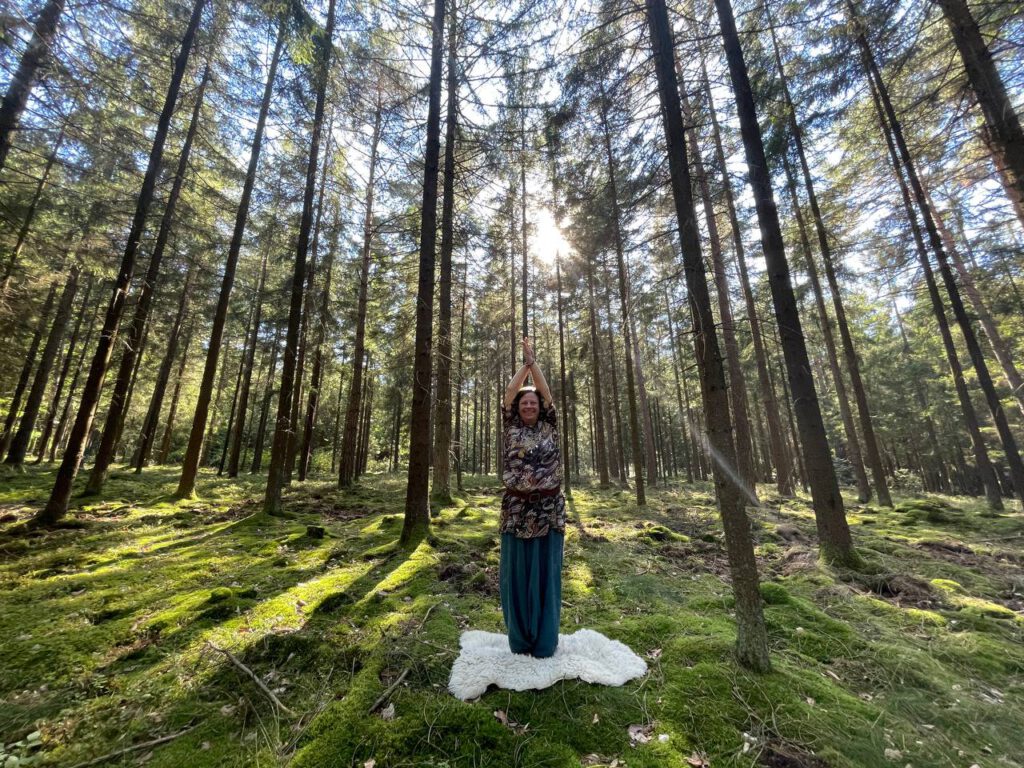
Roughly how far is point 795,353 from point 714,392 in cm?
461

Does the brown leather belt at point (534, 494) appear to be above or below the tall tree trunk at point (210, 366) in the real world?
below

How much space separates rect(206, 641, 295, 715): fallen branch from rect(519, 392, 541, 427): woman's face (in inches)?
108

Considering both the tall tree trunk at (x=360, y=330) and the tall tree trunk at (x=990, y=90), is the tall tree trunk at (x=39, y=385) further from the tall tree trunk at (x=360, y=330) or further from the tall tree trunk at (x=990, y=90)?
the tall tree trunk at (x=990, y=90)

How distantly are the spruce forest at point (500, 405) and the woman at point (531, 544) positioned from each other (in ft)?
1.51

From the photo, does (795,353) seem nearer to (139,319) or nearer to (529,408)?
(529,408)

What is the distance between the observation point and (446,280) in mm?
10281

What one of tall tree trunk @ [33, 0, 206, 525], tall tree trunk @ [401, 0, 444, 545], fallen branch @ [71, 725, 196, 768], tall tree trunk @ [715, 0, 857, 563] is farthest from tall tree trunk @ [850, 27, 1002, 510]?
tall tree trunk @ [33, 0, 206, 525]

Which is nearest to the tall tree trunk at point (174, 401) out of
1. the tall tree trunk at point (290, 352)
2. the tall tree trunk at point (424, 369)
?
the tall tree trunk at point (290, 352)

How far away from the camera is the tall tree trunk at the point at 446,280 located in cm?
922

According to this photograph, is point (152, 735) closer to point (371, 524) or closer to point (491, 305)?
point (371, 524)

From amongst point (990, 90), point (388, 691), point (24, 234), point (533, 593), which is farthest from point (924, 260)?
point (24, 234)

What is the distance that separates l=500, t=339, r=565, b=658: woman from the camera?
3.39 meters

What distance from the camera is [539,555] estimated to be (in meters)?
3.40

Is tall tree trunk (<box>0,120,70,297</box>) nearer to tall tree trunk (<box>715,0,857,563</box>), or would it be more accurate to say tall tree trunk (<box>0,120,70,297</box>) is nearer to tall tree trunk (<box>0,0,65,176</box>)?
tall tree trunk (<box>0,0,65,176</box>)
